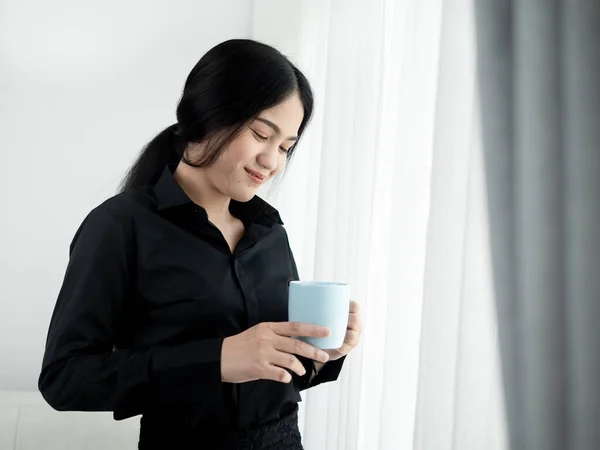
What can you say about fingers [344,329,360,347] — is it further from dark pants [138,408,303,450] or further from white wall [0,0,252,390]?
white wall [0,0,252,390]

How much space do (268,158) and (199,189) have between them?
6.6 inches

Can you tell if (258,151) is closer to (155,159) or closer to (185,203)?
(185,203)

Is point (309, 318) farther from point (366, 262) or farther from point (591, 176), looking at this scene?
point (366, 262)

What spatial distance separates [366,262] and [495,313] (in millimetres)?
571


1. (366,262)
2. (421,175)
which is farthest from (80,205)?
(421,175)

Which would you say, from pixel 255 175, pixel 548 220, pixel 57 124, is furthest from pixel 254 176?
pixel 57 124

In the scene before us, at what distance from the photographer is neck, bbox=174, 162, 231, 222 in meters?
1.09

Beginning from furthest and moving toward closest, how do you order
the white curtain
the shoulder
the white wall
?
the white wall
the white curtain
the shoulder

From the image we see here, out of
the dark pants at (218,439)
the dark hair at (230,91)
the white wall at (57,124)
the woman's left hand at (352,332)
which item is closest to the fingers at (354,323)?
the woman's left hand at (352,332)

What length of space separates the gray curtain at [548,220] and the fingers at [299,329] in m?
0.33

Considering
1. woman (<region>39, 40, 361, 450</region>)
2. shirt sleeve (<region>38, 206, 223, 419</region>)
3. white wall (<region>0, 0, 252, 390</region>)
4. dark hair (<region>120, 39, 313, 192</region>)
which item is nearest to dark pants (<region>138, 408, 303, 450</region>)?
woman (<region>39, 40, 361, 450</region>)

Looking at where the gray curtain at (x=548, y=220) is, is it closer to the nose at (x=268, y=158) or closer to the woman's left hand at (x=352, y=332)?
the woman's left hand at (x=352, y=332)

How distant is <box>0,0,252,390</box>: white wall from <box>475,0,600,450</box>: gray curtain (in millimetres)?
1601

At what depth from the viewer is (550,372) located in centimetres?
91
